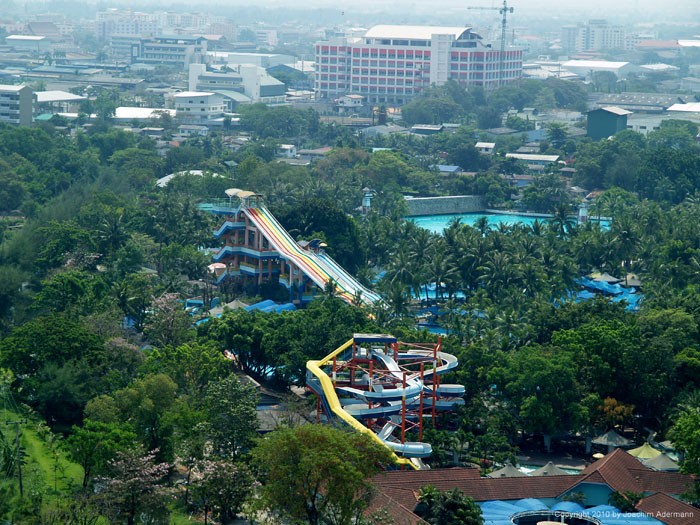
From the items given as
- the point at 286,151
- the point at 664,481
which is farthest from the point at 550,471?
the point at 286,151

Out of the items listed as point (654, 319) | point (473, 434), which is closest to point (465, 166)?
point (654, 319)

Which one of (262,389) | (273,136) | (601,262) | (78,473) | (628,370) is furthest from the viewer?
(273,136)

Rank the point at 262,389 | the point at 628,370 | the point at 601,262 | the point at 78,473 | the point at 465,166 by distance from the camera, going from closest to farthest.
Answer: the point at 78,473 → the point at 628,370 → the point at 262,389 → the point at 601,262 → the point at 465,166

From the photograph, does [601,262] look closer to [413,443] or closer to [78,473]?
[413,443]

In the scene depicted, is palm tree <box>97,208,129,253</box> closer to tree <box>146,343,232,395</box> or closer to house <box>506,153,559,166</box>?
tree <box>146,343,232,395</box>

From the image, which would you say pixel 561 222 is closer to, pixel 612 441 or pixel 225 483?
→ pixel 612 441

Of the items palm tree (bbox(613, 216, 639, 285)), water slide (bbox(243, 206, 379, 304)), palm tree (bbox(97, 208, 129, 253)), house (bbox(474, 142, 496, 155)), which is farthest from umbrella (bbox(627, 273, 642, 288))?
house (bbox(474, 142, 496, 155))
